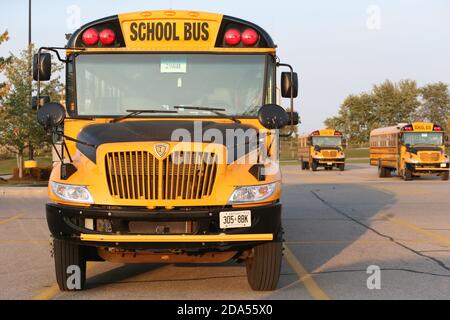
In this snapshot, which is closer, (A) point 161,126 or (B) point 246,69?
(A) point 161,126

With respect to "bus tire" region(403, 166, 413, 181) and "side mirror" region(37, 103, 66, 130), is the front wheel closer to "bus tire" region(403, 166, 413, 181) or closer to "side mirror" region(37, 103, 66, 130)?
"bus tire" region(403, 166, 413, 181)

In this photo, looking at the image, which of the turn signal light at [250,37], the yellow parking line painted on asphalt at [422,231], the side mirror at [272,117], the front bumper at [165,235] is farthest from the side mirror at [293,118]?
the yellow parking line painted on asphalt at [422,231]

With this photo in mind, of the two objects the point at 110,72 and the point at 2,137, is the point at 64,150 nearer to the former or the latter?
the point at 110,72

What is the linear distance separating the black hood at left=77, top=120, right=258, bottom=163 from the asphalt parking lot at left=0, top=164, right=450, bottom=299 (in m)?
1.38

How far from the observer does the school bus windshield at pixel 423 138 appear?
94.9ft

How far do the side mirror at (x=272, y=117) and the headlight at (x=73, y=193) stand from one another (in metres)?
1.94

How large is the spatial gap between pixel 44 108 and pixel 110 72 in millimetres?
820

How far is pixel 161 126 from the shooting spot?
6.55 m

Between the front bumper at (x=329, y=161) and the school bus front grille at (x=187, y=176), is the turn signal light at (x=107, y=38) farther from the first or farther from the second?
the front bumper at (x=329, y=161)

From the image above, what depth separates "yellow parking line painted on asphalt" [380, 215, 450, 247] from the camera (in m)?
10.1

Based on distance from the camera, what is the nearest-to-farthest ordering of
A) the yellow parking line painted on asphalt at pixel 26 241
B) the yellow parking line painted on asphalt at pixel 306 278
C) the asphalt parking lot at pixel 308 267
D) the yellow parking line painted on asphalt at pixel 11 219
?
the yellow parking line painted on asphalt at pixel 306 278 < the asphalt parking lot at pixel 308 267 < the yellow parking line painted on asphalt at pixel 26 241 < the yellow parking line painted on asphalt at pixel 11 219

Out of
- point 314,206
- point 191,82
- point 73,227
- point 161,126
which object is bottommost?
point 314,206
